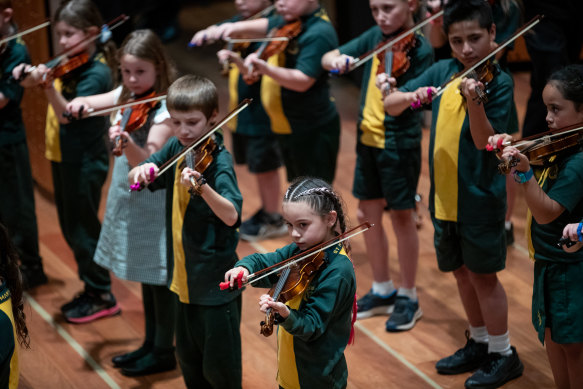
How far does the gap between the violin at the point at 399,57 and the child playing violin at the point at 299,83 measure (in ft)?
1.65

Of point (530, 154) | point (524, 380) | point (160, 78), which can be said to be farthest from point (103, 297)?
point (530, 154)

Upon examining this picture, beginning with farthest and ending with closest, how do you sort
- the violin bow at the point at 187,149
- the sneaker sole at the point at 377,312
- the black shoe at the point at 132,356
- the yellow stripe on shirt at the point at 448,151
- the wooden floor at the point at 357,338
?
the sneaker sole at the point at 377,312
the black shoe at the point at 132,356
the wooden floor at the point at 357,338
the yellow stripe on shirt at the point at 448,151
the violin bow at the point at 187,149

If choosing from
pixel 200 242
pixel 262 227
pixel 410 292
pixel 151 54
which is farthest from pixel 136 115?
pixel 262 227

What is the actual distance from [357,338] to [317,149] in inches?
38.7

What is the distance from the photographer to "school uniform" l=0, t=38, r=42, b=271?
13.7 ft

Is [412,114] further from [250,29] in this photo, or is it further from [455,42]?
[250,29]

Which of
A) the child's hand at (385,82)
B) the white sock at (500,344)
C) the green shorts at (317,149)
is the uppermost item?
the child's hand at (385,82)

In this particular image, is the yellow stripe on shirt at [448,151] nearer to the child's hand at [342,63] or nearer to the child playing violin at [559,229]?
the child playing violin at [559,229]

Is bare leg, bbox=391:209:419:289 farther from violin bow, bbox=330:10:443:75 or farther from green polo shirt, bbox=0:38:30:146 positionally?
green polo shirt, bbox=0:38:30:146

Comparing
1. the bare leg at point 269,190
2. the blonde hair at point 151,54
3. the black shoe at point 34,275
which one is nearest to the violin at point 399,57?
the blonde hair at point 151,54

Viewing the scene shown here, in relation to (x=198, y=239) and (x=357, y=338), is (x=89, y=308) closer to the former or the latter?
(x=357, y=338)

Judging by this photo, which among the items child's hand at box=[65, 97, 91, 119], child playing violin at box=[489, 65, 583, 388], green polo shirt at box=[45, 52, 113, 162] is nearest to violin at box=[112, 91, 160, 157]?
child's hand at box=[65, 97, 91, 119]

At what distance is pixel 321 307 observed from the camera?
8.10 ft

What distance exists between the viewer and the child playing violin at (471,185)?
311 cm
